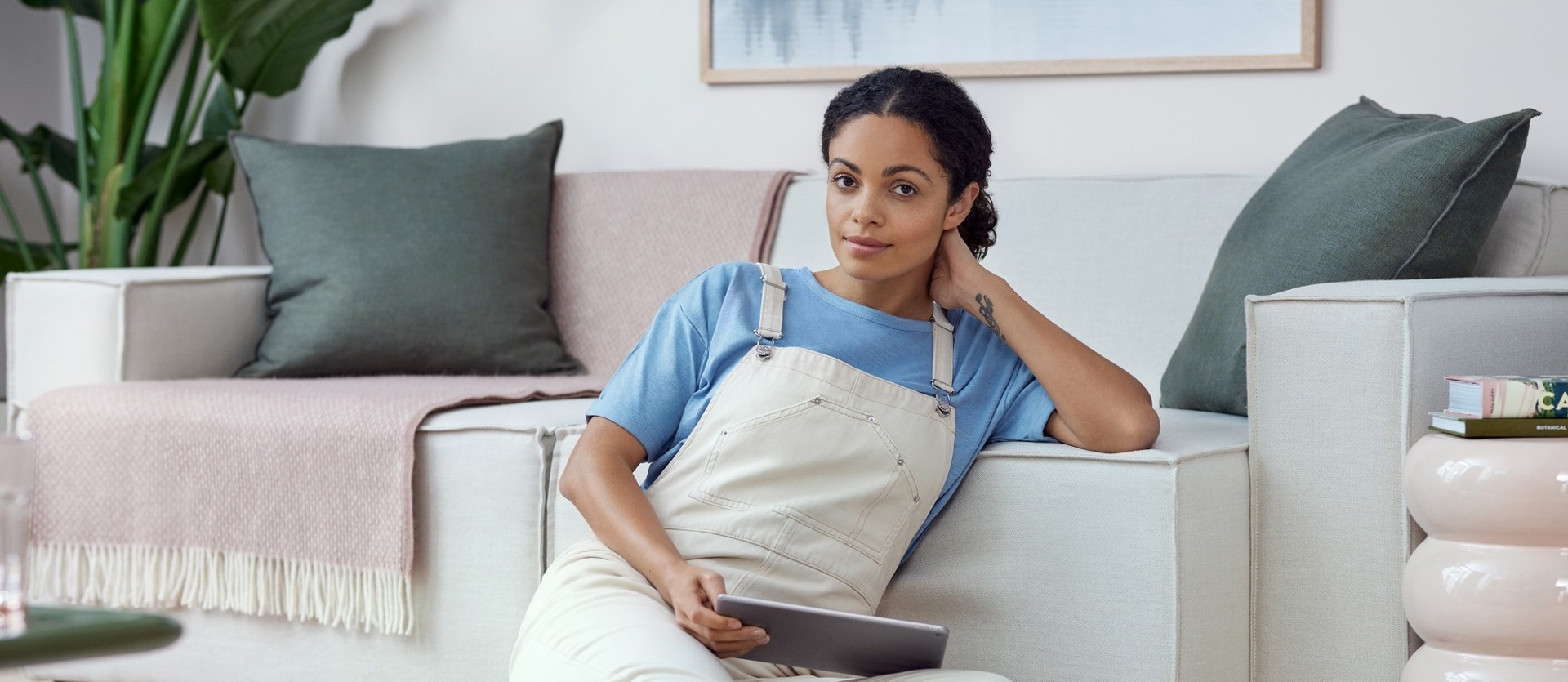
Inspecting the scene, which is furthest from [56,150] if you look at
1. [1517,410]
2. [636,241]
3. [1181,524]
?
[1517,410]

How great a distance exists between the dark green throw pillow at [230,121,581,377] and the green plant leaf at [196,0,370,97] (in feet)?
1.06

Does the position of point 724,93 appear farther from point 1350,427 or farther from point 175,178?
point 1350,427

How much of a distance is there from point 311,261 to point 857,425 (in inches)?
53.5

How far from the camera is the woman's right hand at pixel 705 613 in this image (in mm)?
1210

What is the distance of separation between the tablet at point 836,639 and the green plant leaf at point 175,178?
81.1 inches

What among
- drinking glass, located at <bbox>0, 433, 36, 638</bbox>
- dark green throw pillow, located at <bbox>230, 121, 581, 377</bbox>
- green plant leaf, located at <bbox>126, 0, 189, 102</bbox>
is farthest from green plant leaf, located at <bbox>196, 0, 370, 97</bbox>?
drinking glass, located at <bbox>0, 433, 36, 638</bbox>

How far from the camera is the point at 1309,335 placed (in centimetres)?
155

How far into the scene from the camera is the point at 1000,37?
2.60m

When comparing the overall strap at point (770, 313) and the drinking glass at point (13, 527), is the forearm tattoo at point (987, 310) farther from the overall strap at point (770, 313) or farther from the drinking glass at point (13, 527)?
the drinking glass at point (13, 527)

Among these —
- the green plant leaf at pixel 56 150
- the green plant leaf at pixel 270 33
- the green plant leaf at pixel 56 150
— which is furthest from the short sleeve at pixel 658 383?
the green plant leaf at pixel 56 150

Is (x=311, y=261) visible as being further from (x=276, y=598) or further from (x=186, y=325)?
(x=276, y=598)

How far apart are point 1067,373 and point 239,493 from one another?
111 centimetres

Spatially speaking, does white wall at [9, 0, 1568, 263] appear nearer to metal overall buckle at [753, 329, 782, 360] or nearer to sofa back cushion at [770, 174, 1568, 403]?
sofa back cushion at [770, 174, 1568, 403]

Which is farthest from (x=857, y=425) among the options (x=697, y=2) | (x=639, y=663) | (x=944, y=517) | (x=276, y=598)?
(x=697, y=2)
